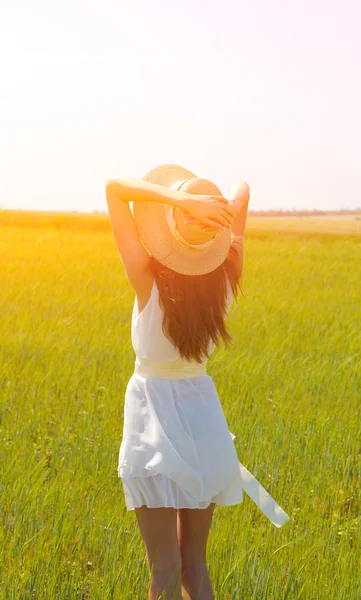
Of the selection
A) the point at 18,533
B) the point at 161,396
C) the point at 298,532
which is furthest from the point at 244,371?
the point at 161,396

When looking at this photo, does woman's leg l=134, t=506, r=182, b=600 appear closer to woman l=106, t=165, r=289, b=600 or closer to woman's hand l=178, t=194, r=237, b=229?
woman l=106, t=165, r=289, b=600

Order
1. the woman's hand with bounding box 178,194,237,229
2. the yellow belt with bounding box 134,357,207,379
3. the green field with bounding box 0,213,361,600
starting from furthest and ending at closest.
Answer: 1. the green field with bounding box 0,213,361,600
2. the yellow belt with bounding box 134,357,207,379
3. the woman's hand with bounding box 178,194,237,229

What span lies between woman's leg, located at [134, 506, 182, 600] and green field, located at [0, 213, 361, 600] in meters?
0.59

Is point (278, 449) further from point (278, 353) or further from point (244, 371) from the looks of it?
point (278, 353)

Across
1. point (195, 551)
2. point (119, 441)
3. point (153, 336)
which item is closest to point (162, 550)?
point (195, 551)

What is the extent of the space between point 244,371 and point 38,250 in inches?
376

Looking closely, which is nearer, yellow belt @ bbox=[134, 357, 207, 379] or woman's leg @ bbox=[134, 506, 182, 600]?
woman's leg @ bbox=[134, 506, 182, 600]

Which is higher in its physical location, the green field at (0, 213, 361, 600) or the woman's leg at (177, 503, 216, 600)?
the woman's leg at (177, 503, 216, 600)

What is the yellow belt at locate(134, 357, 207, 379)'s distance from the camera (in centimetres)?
236

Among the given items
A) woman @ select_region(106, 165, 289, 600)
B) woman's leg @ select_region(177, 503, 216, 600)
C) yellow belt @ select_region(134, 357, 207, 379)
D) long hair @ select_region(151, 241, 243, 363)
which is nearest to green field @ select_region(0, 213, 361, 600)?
woman's leg @ select_region(177, 503, 216, 600)

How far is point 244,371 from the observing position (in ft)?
20.9

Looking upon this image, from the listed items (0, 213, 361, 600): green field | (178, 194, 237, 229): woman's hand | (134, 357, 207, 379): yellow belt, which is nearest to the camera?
(178, 194, 237, 229): woman's hand

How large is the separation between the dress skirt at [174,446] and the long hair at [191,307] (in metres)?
0.13

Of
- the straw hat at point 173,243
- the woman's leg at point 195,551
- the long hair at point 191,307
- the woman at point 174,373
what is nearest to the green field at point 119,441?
the woman's leg at point 195,551
